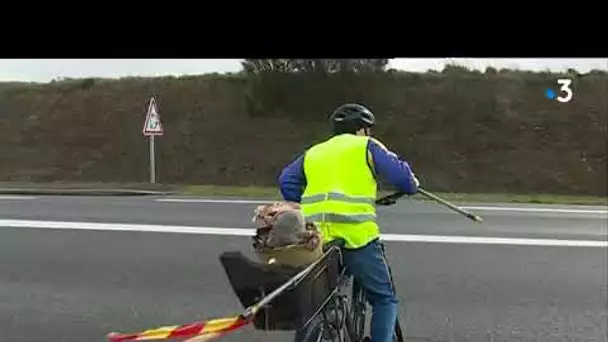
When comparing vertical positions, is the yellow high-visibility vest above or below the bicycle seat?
above

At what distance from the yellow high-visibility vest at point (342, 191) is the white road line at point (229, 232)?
5.31 meters

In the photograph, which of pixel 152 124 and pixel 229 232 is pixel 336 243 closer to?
pixel 229 232

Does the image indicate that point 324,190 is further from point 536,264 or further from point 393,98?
point 393,98

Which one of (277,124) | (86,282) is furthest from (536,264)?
(277,124)

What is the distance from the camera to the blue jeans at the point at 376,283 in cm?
425

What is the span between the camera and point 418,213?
1213 centimetres

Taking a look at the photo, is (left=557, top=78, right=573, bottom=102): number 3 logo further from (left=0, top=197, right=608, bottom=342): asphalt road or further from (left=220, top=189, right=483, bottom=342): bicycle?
(left=220, top=189, right=483, bottom=342): bicycle

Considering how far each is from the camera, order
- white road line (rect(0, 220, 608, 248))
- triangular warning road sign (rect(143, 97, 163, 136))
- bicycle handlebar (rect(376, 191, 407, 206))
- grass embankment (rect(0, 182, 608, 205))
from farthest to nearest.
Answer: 1. triangular warning road sign (rect(143, 97, 163, 136))
2. grass embankment (rect(0, 182, 608, 205))
3. white road line (rect(0, 220, 608, 248))
4. bicycle handlebar (rect(376, 191, 407, 206))

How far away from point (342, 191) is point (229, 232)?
19.4ft

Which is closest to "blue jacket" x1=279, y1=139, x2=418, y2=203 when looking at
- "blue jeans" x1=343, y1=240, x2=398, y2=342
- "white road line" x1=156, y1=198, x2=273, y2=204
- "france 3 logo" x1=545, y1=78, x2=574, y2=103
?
"blue jeans" x1=343, y1=240, x2=398, y2=342

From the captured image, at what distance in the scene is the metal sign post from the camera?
17.9m

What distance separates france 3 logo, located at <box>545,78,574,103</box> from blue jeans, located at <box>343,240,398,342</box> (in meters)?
18.7

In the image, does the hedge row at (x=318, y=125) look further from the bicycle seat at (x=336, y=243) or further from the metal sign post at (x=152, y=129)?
the bicycle seat at (x=336, y=243)

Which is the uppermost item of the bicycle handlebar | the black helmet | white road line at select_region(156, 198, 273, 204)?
the black helmet
